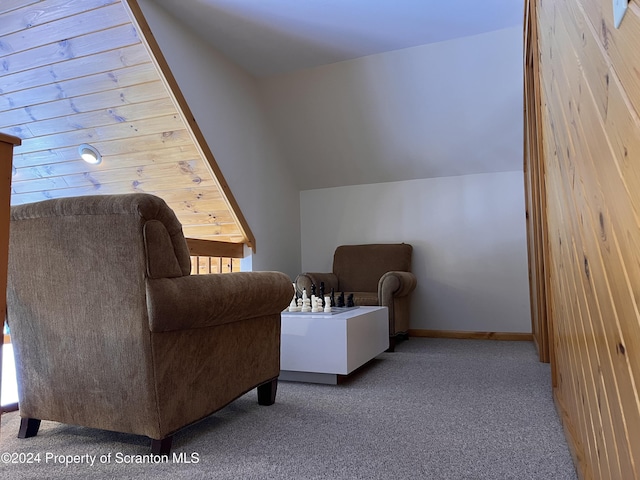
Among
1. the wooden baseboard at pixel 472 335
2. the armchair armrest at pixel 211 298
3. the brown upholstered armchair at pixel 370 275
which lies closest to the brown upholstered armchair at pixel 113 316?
the armchair armrest at pixel 211 298

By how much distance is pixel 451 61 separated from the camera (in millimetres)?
3736

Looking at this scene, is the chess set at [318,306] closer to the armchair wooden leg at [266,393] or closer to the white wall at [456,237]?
the armchair wooden leg at [266,393]

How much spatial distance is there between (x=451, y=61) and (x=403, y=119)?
2.34ft

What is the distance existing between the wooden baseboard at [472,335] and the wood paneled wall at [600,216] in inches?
118

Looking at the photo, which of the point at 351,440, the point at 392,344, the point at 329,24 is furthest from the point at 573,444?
the point at 329,24

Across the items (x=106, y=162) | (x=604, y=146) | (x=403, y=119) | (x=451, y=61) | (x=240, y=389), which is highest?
(x=451, y=61)

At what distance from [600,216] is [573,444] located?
110cm

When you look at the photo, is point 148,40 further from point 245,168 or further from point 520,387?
point 520,387

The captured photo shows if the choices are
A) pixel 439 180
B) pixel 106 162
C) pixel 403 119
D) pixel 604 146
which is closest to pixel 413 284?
pixel 439 180

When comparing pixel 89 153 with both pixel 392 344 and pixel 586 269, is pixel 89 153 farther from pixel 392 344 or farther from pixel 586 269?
pixel 586 269

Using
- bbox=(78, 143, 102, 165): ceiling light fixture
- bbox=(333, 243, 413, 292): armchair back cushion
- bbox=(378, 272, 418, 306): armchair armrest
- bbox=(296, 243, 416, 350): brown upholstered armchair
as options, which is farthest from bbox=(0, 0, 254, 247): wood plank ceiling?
bbox=(378, 272, 418, 306): armchair armrest

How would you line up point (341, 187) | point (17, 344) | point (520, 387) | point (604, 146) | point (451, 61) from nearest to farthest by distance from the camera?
1. point (604, 146)
2. point (17, 344)
3. point (520, 387)
4. point (451, 61)
5. point (341, 187)

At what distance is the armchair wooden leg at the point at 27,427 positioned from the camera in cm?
191

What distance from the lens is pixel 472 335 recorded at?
14.9 feet
